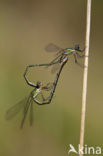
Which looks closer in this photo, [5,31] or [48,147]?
[48,147]

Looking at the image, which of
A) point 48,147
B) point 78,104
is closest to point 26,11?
point 78,104

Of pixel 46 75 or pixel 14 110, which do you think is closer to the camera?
pixel 14 110

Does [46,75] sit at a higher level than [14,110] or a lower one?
higher

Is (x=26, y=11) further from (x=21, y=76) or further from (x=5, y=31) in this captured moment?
(x=21, y=76)

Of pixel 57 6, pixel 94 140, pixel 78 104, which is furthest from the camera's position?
pixel 57 6
